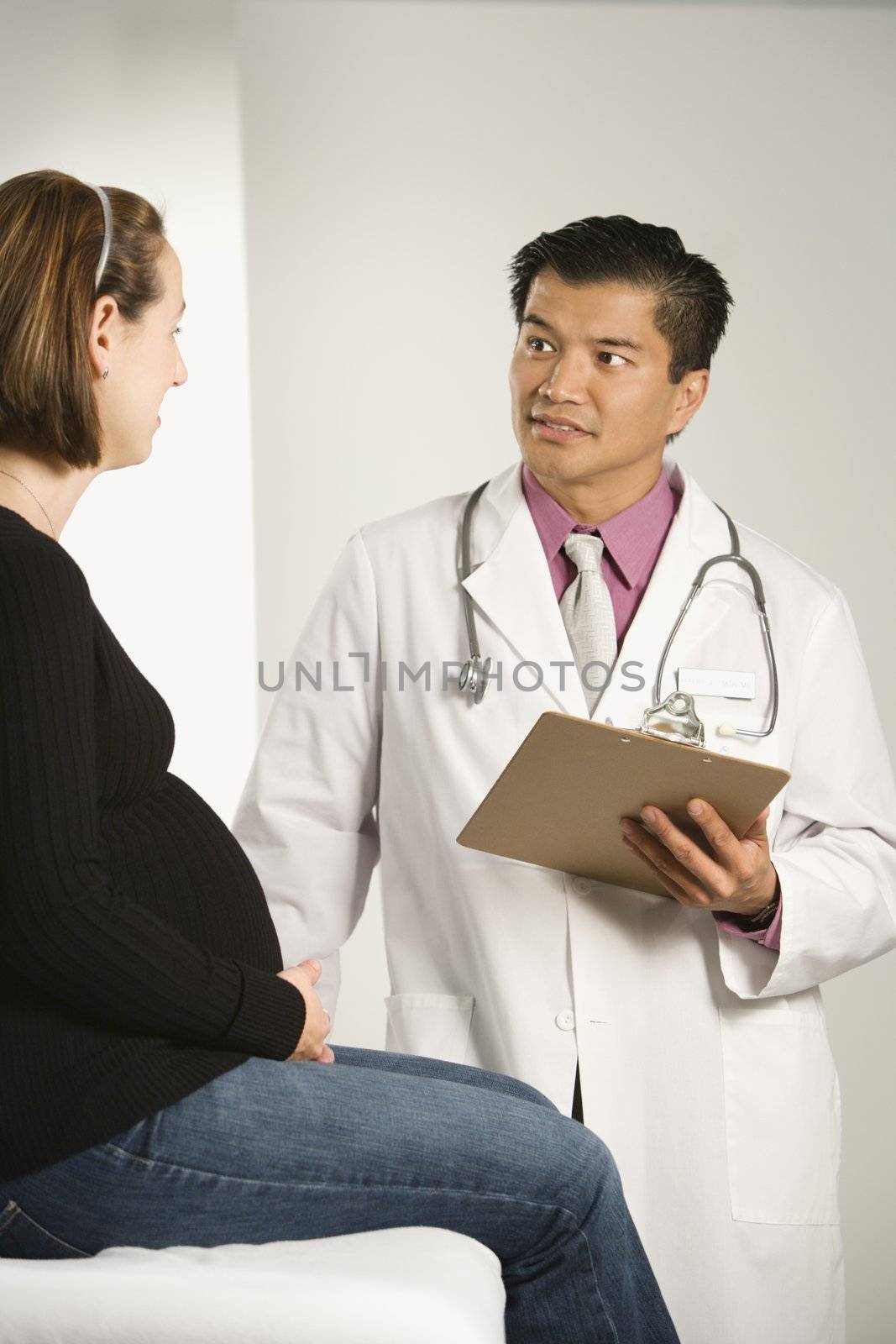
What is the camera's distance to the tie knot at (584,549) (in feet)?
6.15

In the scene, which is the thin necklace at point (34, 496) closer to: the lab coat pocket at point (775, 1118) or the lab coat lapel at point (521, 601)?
the lab coat lapel at point (521, 601)

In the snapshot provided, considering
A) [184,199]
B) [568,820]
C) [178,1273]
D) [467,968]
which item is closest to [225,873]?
[178,1273]

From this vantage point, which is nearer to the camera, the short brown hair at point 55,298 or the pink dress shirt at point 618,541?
the short brown hair at point 55,298

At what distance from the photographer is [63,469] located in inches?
48.7

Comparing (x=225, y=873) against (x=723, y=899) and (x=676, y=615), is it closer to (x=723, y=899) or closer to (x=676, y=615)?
(x=723, y=899)

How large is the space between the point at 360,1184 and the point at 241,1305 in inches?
5.2

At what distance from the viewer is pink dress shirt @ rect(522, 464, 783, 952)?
190cm

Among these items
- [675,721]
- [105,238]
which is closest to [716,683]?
[675,721]

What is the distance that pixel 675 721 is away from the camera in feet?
4.96

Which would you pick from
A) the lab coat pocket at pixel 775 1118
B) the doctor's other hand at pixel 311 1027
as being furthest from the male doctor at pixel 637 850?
the doctor's other hand at pixel 311 1027

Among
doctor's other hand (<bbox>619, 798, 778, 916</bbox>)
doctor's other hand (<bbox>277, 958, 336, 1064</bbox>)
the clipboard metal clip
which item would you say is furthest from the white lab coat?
doctor's other hand (<bbox>277, 958, 336, 1064</bbox>)

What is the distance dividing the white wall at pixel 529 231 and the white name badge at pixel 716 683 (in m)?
1.00

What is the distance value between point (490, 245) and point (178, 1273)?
7.13 ft

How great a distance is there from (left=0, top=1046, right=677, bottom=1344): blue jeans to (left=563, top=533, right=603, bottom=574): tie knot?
0.87 m
